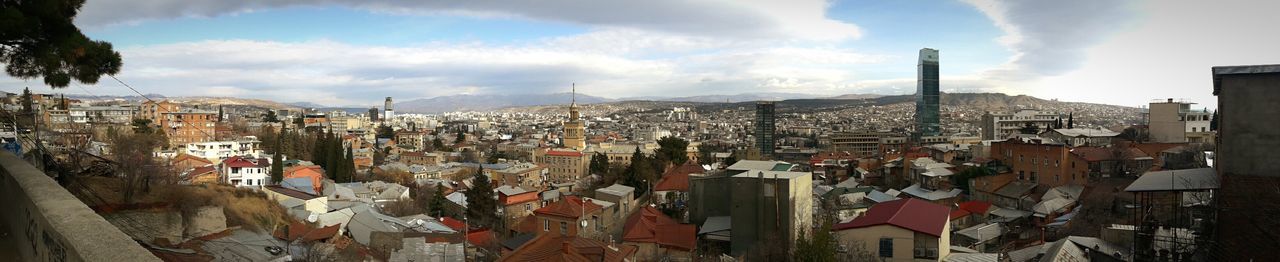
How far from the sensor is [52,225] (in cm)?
335

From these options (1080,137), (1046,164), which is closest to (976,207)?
(1046,164)

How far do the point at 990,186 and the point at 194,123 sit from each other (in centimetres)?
4346

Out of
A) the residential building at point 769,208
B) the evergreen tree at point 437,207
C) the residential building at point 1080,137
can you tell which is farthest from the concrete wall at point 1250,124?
the residential building at point 1080,137

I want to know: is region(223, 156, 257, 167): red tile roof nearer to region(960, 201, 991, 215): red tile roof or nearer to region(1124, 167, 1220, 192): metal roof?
region(960, 201, 991, 215): red tile roof

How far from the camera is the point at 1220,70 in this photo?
7723mm

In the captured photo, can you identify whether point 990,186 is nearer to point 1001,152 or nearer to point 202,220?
point 1001,152

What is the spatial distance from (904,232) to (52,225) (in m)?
11.0

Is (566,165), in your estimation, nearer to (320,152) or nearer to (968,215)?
(320,152)

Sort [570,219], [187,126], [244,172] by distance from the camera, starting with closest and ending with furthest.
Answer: [570,219] → [244,172] → [187,126]

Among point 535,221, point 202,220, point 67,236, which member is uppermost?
point 67,236

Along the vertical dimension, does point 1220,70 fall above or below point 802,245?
above

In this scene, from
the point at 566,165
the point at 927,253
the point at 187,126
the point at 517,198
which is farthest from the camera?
the point at 566,165

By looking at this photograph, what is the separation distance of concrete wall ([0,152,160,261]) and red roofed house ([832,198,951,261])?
10.4m

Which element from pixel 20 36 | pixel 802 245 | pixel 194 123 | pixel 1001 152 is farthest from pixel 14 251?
pixel 194 123
